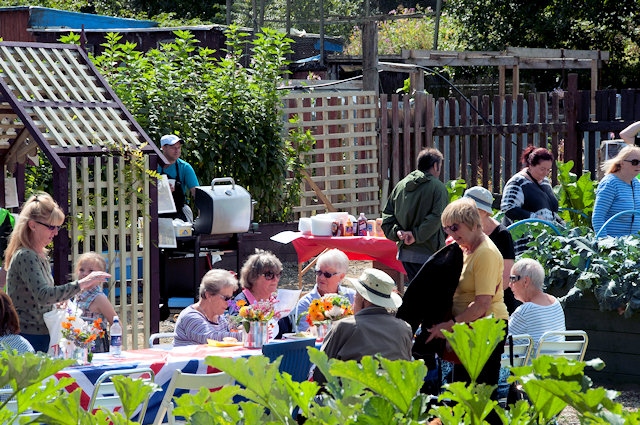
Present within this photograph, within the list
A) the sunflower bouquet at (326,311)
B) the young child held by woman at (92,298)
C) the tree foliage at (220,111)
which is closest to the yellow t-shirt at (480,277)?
the sunflower bouquet at (326,311)

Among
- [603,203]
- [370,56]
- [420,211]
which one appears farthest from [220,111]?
[603,203]

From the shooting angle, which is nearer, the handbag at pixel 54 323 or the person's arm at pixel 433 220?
the handbag at pixel 54 323

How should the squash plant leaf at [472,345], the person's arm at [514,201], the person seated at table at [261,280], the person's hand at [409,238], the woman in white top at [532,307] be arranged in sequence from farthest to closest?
the person's hand at [409,238]
the person's arm at [514,201]
the person seated at table at [261,280]
the woman in white top at [532,307]
the squash plant leaf at [472,345]

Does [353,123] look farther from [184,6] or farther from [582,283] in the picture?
[184,6]

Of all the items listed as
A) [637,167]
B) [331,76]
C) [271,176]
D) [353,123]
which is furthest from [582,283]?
[331,76]

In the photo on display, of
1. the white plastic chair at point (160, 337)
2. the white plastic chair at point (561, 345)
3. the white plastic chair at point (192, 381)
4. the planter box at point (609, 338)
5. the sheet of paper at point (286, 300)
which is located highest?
the sheet of paper at point (286, 300)

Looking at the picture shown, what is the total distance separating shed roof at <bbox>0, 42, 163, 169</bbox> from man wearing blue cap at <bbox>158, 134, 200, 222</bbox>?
1454mm

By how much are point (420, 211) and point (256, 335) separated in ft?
9.03

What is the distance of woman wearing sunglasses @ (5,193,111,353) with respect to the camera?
5.35 meters

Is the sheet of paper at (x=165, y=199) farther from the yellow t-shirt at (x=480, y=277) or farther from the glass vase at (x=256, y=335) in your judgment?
the yellow t-shirt at (x=480, y=277)

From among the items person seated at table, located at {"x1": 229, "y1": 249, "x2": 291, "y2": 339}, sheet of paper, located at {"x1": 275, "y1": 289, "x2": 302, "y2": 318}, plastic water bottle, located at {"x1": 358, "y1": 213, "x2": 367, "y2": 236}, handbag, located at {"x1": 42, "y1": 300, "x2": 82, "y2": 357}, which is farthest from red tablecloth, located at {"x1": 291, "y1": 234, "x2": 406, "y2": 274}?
handbag, located at {"x1": 42, "y1": 300, "x2": 82, "y2": 357}

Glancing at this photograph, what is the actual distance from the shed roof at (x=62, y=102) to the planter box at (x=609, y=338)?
3.05 m

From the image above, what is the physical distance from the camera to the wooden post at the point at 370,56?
13398mm

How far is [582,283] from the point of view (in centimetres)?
705
